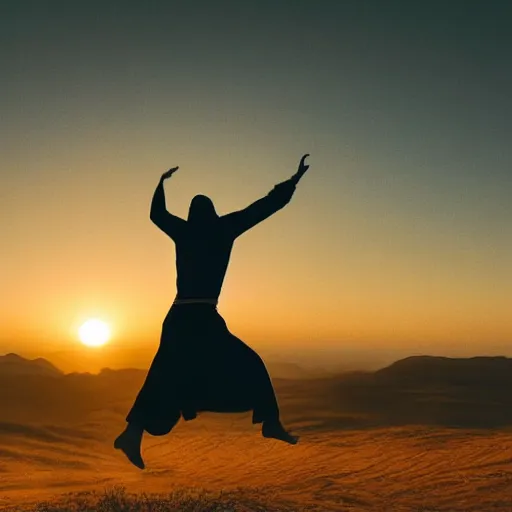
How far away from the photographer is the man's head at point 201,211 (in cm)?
627

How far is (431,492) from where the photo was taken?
1366 centimetres

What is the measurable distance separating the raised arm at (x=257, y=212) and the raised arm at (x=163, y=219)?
45cm

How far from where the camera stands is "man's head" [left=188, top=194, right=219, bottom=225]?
247 inches

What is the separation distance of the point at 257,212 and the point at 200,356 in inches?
57.0

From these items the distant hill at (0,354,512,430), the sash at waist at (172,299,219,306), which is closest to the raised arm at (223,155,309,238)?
the sash at waist at (172,299,219,306)

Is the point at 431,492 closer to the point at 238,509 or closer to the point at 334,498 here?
the point at 334,498

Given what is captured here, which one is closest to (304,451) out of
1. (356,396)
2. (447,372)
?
(356,396)

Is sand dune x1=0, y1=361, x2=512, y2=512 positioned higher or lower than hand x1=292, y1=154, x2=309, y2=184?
lower

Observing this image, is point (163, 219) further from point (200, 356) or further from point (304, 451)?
point (304, 451)

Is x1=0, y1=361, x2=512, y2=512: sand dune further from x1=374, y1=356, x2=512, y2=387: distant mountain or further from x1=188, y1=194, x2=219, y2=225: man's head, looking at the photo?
x1=188, y1=194, x2=219, y2=225: man's head

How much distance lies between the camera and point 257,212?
6.30 meters

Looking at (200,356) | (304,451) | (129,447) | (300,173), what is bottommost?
(304,451)

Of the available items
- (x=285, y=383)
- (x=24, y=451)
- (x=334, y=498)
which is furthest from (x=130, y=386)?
(x=334, y=498)

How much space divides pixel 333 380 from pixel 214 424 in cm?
1139
